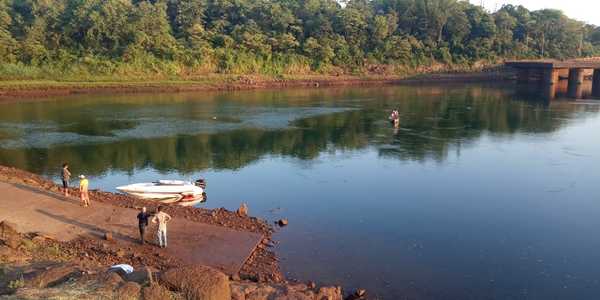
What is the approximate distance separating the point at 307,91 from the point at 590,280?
7300 cm

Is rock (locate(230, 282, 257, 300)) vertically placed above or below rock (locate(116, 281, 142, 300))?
below

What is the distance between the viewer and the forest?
8662 cm

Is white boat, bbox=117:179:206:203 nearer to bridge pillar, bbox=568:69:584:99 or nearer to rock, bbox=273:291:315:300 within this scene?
rock, bbox=273:291:315:300

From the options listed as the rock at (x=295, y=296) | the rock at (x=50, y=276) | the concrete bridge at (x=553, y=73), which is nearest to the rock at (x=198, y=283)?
the rock at (x=50, y=276)

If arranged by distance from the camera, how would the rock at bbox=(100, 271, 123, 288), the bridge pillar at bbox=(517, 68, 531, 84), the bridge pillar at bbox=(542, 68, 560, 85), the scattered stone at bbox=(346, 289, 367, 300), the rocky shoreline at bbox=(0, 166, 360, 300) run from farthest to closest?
the bridge pillar at bbox=(517, 68, 531, 84) < the bridge pillar at bbox=(542, 68, 560, 85) < the scattered stone at bbox=(346, 289, 367, 300) < the rock at bbox=(100, 271, 123, 288) < the rocky shoreline at bbox=(0, 166, 360, 300)

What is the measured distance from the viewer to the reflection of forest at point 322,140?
119 feet

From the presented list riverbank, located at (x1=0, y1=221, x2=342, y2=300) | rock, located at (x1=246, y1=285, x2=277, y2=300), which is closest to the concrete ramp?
rock, located at (x1=246, y1=285, x2=277, y2=300)

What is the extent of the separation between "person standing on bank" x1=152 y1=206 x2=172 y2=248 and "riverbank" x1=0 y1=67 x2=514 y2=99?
195ft

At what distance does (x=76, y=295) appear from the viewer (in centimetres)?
1087

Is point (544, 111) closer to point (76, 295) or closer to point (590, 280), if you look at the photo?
point (590, 280)

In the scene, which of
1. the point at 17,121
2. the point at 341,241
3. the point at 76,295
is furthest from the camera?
the point at 17,121

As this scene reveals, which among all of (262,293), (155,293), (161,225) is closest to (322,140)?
(161,225)

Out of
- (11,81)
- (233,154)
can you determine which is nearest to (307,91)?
(11,81)

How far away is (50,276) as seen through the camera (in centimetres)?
1227
